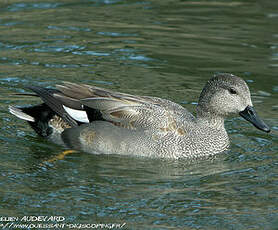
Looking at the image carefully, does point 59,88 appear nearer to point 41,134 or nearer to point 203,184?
point 41,134

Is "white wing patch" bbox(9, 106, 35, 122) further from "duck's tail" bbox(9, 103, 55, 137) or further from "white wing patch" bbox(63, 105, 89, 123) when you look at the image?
"white wing patch" bbox(63, 105, 89, 123)

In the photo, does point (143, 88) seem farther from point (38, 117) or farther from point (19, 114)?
point (19, 114)

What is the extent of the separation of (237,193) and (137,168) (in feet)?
3.98

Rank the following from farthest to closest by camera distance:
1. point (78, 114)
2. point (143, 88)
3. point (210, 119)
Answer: point (143, 88)
point (210, 119)
point (78, 114)

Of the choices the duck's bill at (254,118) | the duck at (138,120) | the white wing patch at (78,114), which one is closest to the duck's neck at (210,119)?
the duck at (138,120)

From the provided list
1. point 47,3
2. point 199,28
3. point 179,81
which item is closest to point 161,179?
point 179,81

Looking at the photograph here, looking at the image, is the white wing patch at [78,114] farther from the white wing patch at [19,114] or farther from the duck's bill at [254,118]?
the duck's bill at [254,118]

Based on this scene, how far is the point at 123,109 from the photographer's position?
7.85 meters

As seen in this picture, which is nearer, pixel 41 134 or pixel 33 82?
pixel 41 134

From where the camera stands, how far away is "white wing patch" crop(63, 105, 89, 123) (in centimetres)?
797

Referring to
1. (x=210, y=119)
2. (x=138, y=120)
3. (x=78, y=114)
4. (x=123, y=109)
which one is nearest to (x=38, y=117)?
(x=78, y=114)

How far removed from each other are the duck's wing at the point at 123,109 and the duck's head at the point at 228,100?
12.0 inches

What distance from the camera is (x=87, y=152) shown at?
7961mm

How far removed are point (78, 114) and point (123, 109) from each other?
0.56m
